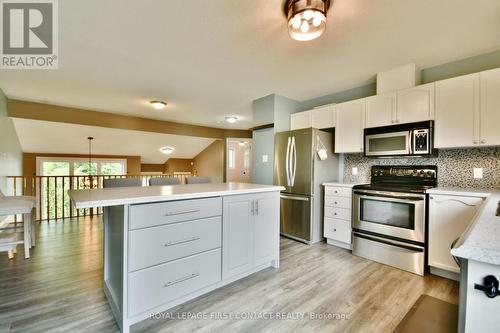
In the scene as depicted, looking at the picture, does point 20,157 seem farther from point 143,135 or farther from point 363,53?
point 363,53

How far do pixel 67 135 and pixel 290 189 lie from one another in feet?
18.6

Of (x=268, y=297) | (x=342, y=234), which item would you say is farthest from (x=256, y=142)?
(x=268, y=297)

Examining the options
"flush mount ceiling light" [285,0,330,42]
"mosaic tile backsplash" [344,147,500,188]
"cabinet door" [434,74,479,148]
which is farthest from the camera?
"mosaic tile backsplash" [344,147,500,188]

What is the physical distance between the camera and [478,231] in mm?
830

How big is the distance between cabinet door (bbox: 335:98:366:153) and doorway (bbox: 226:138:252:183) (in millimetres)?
4490

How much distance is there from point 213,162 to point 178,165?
1.68 m

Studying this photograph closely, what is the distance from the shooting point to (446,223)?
228 centimetres

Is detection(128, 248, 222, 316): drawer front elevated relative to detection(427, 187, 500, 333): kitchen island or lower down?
lower down

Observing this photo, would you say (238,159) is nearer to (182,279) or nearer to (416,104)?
(416,104)

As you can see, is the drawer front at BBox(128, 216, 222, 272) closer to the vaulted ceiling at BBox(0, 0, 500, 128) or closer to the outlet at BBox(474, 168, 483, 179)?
the vaulted ceiling at BBox(0, 0, 500, 128)

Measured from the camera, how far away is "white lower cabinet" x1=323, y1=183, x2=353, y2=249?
3.12 m

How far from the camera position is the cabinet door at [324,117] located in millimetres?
3523

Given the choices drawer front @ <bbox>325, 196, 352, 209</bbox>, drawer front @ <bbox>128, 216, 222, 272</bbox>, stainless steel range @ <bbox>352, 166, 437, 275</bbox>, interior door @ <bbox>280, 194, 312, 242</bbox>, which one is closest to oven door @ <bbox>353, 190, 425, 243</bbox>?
stainless steel range @ <bbox>352, 166, 437, 275</bbox>

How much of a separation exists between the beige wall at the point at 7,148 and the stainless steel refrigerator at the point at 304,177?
4.80 meters
